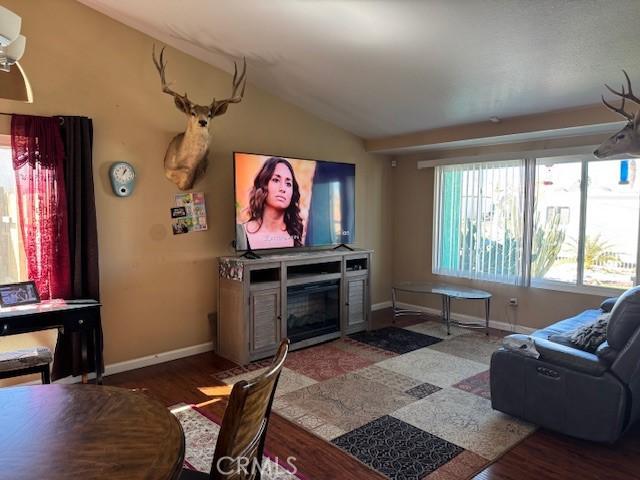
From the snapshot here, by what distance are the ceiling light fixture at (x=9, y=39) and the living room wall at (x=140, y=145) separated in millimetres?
1987

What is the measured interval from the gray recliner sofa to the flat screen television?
239 cm

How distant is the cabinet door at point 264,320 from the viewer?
13.1 feet

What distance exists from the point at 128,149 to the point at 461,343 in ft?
12.3

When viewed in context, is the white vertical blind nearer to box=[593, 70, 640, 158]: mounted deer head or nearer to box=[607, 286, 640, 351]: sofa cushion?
box=[593, 70, 640, 158]: mounted deer head

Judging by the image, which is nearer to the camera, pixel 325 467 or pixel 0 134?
pixel 325 467

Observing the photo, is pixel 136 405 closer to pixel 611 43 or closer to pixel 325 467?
pixel 325 467

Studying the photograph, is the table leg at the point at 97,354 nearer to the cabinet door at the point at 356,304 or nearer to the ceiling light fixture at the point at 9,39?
the ceiling light fixture at the point at 9,39

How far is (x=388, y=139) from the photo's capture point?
18.1ft

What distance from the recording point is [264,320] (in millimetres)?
4094

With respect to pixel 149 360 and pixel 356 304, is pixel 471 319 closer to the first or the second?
pixel 356 304

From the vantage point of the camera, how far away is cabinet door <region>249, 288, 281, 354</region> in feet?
13.1

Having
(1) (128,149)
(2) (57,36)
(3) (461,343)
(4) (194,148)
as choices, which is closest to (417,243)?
(3) (461,343)

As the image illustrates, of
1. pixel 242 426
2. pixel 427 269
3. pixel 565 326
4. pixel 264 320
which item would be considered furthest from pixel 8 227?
pixel 427 269

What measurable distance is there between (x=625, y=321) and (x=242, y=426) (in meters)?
2.37
